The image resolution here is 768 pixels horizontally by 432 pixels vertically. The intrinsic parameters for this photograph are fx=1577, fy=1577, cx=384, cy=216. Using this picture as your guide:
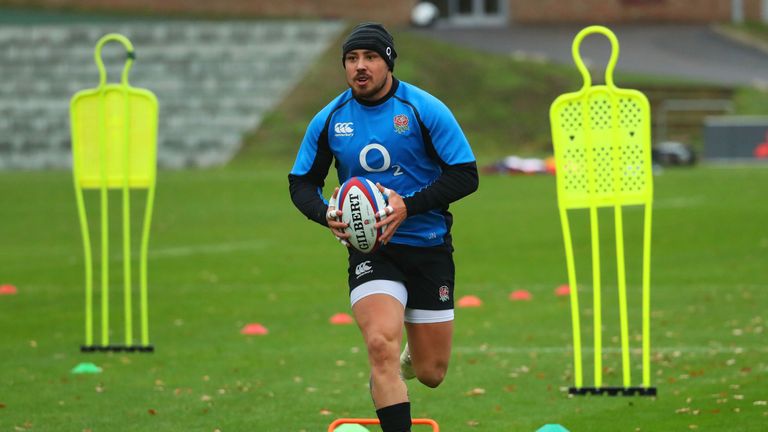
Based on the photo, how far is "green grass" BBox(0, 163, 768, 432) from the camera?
32.4ft

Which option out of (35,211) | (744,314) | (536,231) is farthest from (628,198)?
(35,211)

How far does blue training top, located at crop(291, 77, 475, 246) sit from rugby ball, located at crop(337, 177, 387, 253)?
293mm

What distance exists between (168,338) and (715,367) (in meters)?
4.77

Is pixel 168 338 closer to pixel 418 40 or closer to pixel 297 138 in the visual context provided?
pixel 297 138

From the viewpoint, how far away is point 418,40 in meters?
49.8

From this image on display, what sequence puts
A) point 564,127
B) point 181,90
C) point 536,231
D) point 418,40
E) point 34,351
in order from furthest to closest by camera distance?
point 418,40 → point 181,90 → point 536,231 → point 34,351 → point 564,127

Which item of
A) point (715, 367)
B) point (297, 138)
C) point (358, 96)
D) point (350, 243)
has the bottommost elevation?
point (715, 367)

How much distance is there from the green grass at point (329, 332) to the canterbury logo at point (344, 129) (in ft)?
6.65

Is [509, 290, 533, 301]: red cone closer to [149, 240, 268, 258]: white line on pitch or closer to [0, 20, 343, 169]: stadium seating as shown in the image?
[149, 240, 268, 258]: white line on pitch

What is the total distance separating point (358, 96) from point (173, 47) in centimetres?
4035

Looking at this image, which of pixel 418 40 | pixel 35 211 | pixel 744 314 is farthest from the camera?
pixel 418 40

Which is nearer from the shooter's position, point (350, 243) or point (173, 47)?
→ point (350, 243)

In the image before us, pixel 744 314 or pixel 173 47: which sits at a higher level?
pixel 173 47

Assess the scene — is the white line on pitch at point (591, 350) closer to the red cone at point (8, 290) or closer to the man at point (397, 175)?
the man at point (397, 175)
